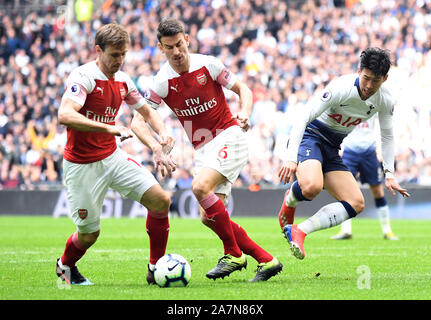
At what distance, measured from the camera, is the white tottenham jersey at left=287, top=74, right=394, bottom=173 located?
7840 mm

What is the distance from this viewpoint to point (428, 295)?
621 centimetres

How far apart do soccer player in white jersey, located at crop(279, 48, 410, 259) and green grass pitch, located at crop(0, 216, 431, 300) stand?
24.8 inches

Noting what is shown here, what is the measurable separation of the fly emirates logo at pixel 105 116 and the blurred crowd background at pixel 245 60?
41.3 feet

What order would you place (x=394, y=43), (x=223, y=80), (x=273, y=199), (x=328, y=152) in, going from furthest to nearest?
(x=394, y=43) < (x=273, y=199) < (x=328, y=152) < (x=223, y=80)

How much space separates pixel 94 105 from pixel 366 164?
7375mm

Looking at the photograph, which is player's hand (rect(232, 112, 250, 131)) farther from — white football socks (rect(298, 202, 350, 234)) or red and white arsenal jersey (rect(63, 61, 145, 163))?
white football socks (rect(298, 202, 350, 234))

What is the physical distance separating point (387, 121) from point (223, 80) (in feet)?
5.88

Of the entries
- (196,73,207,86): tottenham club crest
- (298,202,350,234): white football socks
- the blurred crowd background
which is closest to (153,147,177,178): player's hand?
(196,73,207,86): tottenham club crest

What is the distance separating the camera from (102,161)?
285 inches

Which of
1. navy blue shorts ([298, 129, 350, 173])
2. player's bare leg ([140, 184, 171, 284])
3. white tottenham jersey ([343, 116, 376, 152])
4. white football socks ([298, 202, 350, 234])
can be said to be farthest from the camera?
white tottenham jersey ([343, 116, 376, 152])

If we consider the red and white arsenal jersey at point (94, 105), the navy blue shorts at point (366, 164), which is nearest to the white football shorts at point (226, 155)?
the red and white arsenal jersey at point (94, 105)

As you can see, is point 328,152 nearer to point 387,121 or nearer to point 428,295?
point 387,121

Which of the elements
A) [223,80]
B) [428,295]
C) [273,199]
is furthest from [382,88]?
[273,199]

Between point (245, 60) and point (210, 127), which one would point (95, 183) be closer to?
point (210, 127)
